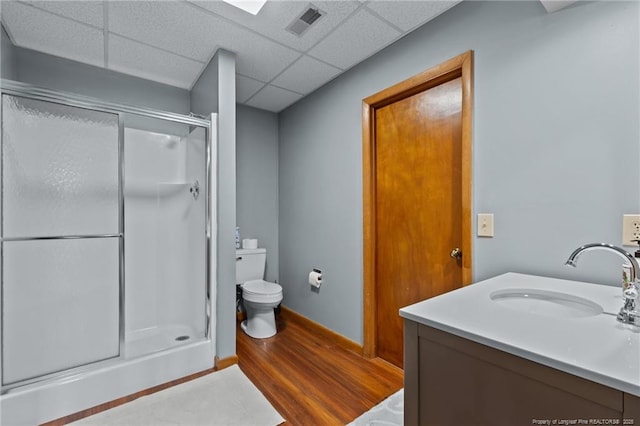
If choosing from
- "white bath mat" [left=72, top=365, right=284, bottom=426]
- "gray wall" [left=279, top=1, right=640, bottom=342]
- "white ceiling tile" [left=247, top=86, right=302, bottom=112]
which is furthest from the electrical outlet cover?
"white ceiling tile" [left=247, top=86, right=302, bottom=112]

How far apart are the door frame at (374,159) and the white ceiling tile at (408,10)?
0.31 metres

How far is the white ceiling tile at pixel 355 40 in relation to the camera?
1.77 m

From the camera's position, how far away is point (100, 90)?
2338 millimetres

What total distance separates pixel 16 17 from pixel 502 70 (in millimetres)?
2831

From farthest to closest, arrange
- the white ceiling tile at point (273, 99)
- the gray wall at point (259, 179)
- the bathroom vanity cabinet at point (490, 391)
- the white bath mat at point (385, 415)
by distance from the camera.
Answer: the gray wall at point (259, 179) → the white ceiling tile at point (273, 99) → the white bath mat at point (385, 415) → the bathroom vanity cabinet at point (490, 391)

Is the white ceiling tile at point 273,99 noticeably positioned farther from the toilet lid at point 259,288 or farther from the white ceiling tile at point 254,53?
the toilet lid at point 259,288

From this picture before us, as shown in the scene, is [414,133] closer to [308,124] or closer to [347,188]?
[347,188]

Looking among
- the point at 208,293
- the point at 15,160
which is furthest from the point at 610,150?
the point at 15,160

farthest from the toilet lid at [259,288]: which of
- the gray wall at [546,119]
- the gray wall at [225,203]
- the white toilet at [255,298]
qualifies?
the gray wall at [546,119]

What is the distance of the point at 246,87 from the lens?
2668 mm

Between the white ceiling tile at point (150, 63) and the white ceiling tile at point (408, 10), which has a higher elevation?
the white ceiling tile at point (150, 63)

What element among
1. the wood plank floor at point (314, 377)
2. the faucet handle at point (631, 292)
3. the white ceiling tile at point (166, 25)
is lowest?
the wood plank floor at point (314, 377)

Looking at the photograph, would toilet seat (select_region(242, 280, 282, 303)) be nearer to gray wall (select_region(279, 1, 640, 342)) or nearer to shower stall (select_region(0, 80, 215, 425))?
shower stall (select_region(0, 80, 215, 425))

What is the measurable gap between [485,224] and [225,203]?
A: 1.70m
